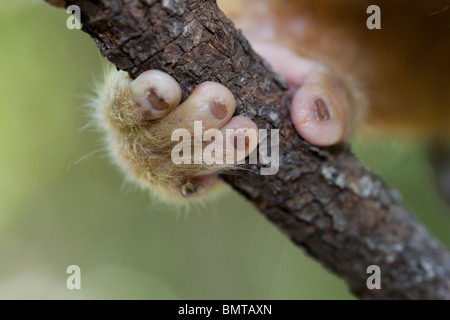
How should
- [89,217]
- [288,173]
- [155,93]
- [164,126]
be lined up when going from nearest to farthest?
[155,93]
[164,126]
[288,173]
[89,217]

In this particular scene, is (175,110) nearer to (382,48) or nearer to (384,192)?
(384,192)

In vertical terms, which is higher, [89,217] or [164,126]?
[89,217]

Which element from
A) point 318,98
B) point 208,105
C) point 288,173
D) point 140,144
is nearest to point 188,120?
point 208,105

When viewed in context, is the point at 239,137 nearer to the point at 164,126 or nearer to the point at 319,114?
the point at 164,126

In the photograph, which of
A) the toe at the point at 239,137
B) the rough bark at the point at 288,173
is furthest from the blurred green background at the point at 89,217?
the toe at the point at 239,137

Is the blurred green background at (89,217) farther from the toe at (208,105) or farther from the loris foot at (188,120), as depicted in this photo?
the toe at (208,105)

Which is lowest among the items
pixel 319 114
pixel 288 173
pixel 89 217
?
pixel 288 173

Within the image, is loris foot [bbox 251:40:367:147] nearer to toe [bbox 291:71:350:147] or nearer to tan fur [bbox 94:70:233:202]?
toe [bbox 291:71:350:147]
